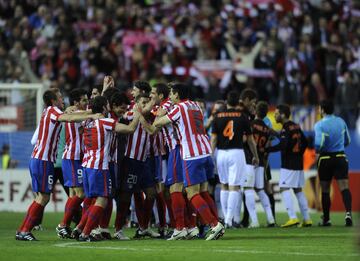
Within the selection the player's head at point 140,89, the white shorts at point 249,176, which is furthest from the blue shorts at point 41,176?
the white shorts at point 249,176

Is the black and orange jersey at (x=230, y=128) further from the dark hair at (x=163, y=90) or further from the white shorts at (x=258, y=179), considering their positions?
the dark hair at (x=163, y=90)

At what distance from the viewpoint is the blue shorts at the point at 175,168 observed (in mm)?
15844

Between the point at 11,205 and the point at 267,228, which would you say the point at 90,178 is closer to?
the point at 267,228

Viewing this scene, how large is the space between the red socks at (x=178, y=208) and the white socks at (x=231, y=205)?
9.88 ft

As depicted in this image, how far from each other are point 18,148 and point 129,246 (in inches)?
441

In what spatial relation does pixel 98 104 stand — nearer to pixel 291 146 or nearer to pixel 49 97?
pixel 49 97

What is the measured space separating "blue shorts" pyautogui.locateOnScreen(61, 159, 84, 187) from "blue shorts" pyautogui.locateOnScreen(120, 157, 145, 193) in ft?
2.42

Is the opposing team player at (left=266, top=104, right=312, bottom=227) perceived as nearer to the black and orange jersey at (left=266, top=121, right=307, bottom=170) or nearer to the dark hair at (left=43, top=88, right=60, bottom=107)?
the black and orange jersey at (left=266, top=121, right=307, bottom=170)

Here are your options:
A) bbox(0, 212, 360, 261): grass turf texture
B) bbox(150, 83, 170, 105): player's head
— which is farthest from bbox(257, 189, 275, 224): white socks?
bbox(150, 83, 170, 105): player's head

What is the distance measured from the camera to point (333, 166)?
65.6ft

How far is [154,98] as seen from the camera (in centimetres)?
1627

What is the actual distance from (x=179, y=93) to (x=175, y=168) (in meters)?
1.15

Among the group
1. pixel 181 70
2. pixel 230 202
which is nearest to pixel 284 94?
pixel 181 70

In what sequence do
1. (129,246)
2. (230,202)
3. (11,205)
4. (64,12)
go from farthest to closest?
(64,12)
(11,205)
(230,202)
(129,246)
